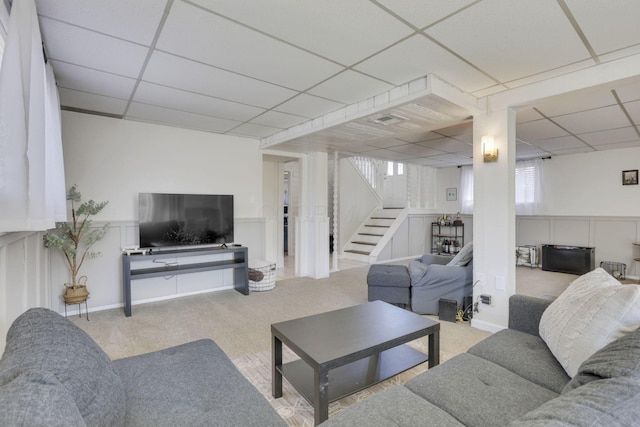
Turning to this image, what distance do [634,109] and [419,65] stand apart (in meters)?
2.83

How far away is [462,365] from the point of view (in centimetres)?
164

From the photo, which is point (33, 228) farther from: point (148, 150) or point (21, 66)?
point (148, 150)

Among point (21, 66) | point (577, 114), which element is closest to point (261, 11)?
point (21, 66)


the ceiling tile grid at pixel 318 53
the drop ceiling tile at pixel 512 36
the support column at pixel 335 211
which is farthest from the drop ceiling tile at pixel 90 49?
the support column at pixel 335 211

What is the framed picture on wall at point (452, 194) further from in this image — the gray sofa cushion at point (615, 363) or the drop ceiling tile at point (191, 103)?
the gray sofa cushion at point (615, 363)

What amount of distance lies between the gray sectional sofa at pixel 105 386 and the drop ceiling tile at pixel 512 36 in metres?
2.32

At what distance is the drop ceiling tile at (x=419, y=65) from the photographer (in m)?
2.24

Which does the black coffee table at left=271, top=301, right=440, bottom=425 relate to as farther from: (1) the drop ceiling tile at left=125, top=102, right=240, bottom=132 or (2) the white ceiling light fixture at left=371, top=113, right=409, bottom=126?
(1) the drop ceiling tile at left=125, top=102, right=240, bottom=132

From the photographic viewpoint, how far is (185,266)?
4242 mm

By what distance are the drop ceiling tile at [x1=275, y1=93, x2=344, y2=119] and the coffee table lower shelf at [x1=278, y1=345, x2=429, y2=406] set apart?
2432 mm

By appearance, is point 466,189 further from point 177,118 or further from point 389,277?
point 177,118

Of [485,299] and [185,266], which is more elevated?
[185,266]

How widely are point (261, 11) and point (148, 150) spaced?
304cm

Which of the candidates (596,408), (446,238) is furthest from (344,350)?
(446,238)
